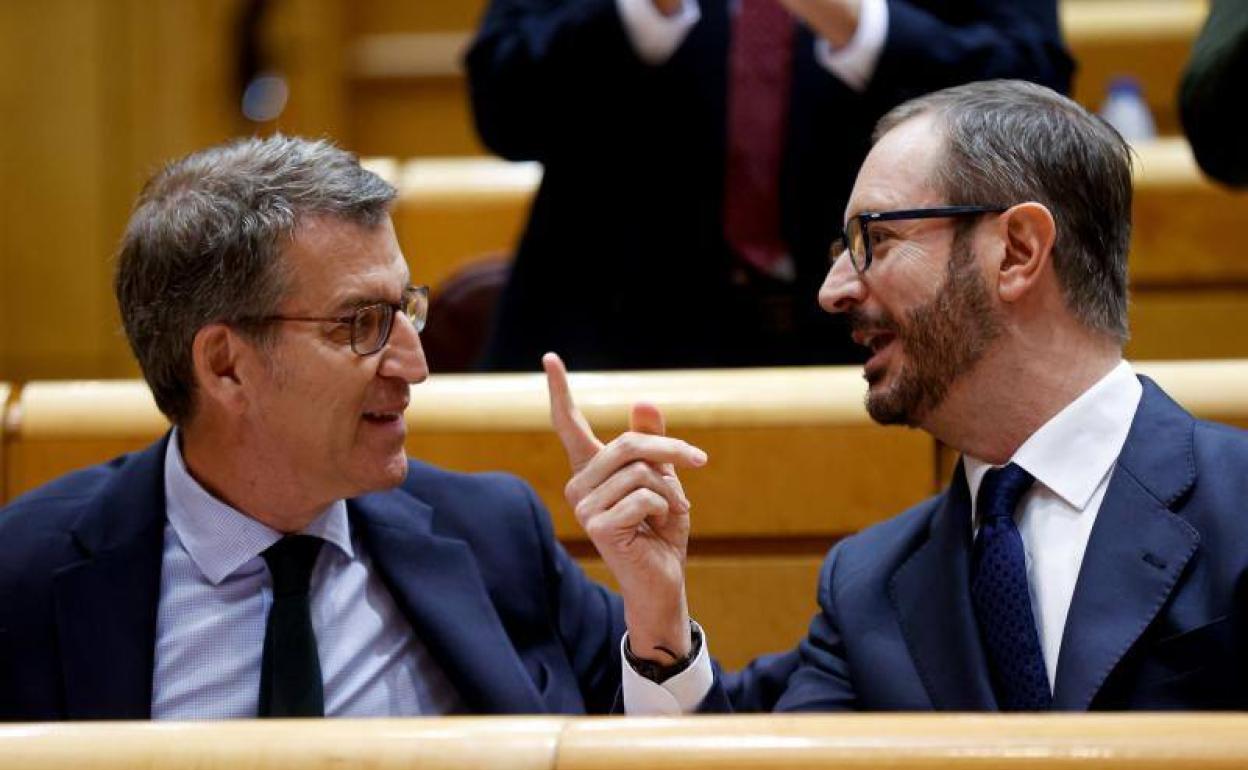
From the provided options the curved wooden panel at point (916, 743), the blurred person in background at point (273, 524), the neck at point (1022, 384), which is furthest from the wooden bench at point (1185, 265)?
the curved wooden panel at point (916, 743)

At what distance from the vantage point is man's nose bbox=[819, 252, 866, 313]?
1209 mm

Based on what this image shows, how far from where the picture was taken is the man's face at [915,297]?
1174 mm

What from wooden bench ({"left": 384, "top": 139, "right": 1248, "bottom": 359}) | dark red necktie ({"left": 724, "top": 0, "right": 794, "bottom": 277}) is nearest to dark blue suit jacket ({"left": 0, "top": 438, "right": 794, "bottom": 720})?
dark red necktie ({"left": 724, "top": 0, "right": 794, "bottom": 277})

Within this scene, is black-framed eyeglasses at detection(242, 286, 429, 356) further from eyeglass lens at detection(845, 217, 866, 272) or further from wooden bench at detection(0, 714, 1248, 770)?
wooden bench at detection(0, 714, 1248, 770)

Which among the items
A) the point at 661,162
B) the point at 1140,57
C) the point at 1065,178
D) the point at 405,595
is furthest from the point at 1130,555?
the point at 1140,57

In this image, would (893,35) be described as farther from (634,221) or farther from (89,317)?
(89,317)

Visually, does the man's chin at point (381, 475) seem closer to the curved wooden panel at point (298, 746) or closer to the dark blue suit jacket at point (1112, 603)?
the dark blue suit jacket at point (1112, 603)

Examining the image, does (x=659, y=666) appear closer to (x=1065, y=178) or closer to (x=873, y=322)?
(x=873, y=322)

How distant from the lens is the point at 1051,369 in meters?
1.17

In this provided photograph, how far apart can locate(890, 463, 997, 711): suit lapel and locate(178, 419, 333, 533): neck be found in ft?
1.33

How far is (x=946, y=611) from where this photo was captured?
1144mm

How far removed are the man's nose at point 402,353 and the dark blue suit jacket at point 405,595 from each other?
10 cm

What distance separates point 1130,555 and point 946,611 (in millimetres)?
125

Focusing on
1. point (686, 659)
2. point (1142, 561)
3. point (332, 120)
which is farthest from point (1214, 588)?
point (332, 120)
